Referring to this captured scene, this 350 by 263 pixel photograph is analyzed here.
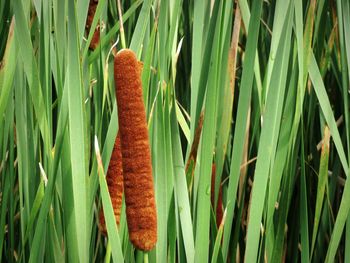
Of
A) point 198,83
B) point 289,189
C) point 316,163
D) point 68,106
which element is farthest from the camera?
point 316,163

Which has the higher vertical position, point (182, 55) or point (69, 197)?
point (182, 55)

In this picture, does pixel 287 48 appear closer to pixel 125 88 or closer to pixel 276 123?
pixel 276 123

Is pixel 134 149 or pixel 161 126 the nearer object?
pixel 134 149

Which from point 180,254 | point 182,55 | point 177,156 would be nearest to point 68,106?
point 177,156

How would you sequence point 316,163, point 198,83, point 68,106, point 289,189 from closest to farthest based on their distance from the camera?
1. point 68,106
2. point 198,83
3. point 289,189
4. point 316,163

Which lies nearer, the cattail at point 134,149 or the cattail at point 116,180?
the cattail at point 134,149

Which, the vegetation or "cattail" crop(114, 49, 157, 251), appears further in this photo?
the vegetation

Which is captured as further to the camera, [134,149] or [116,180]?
[116,180]

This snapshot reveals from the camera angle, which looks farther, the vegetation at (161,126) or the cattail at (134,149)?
the vegetation at (161,126)
